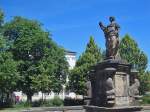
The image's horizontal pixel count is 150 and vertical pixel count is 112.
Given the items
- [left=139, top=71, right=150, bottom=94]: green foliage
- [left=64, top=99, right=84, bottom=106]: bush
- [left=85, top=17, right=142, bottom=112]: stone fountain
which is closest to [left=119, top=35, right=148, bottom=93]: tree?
[left=139, top=71, right=150, bottom=94]: green foliage

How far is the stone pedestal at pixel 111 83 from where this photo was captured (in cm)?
1843

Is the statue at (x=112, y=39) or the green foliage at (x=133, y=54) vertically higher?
the green foliage at (x=133, y=54)

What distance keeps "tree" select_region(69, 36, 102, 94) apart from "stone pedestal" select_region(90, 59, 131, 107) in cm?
3696

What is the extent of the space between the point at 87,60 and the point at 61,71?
15.3 feet

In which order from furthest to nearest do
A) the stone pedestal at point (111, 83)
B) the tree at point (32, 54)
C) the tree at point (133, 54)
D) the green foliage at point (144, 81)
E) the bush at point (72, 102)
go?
the tree at point (133, 54) → the green foliage at point (144, 81) → the bush at point (72, 102) → the tree at point (32, 54) → the stone pedestal at point (111, 83)

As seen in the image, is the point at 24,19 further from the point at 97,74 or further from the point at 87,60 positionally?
the point at 97,74

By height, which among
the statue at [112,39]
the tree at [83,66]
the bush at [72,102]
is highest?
the tree at [83,66]

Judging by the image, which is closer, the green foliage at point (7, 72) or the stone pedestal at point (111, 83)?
the stone pedestal at point (111, 83)

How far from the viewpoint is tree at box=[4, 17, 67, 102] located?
2151 inches

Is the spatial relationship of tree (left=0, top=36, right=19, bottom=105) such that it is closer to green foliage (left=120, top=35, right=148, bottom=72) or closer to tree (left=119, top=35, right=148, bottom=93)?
tree (left=119, top=35, right=148, bottom=93)

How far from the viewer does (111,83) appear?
18.4m

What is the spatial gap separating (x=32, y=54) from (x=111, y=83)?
128 ft

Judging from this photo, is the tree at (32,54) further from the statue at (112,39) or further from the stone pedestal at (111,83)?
the statue at (112,39)

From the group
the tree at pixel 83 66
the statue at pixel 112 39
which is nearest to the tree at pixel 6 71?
the tree at pixel 83 66
